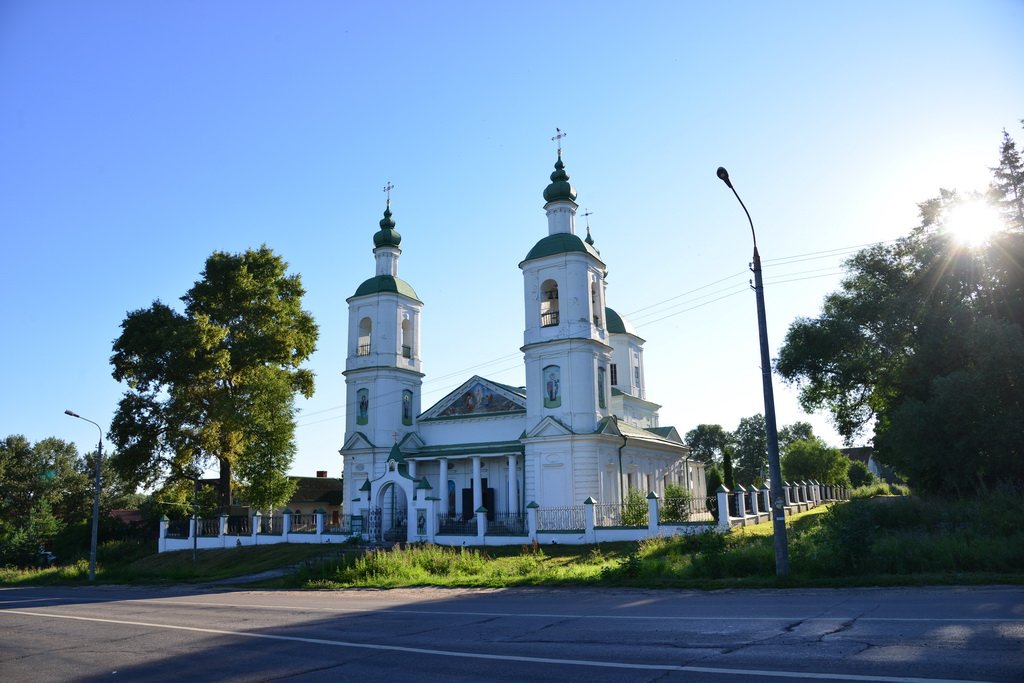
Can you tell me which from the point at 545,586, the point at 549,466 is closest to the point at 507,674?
the point at 545,586

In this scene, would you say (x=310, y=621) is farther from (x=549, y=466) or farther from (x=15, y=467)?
(x=15, y=467)

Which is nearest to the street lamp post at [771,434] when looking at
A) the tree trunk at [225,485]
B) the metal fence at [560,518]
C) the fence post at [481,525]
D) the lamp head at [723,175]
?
the lamp head at [723,175]

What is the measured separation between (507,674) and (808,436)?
102 metres

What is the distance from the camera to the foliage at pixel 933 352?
72.7 feet

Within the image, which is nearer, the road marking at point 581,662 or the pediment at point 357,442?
the road marking at point 581,662

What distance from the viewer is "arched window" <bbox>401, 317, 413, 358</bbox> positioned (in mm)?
40719

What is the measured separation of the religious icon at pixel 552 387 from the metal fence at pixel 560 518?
5.38 meters

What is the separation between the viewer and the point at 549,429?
32.2 meters

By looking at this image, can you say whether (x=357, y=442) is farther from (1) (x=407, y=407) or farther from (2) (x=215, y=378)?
(2) (x=215, y=378)

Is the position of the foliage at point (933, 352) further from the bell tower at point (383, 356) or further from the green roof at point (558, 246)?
the bell tower at point (383, 356)

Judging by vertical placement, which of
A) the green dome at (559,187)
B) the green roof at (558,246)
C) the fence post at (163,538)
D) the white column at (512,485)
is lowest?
the fence post at (163,538)

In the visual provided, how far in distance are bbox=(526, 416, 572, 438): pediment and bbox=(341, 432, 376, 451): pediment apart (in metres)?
10.3

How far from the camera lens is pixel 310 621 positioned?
476 inches

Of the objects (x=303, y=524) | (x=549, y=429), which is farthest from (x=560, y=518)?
(x=303, y=524)
